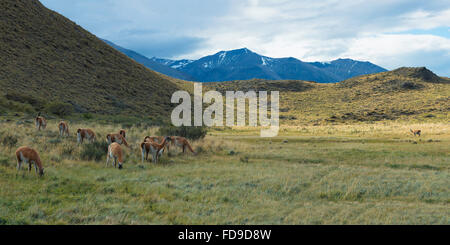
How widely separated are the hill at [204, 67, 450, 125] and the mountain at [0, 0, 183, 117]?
31508 mm

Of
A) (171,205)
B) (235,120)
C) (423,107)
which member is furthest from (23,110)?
(423,107)

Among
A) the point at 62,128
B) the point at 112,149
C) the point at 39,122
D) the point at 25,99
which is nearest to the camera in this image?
the point at 112,149

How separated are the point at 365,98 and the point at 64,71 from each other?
75827 millimetres

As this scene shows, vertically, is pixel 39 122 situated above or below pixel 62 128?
above

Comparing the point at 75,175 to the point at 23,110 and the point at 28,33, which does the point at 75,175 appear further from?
the point at 28,33

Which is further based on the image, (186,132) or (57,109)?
(57,109)

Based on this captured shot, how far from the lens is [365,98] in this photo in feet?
294

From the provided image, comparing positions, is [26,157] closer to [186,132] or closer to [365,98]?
[186,132]

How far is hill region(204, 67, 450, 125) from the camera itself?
68938 millimetres

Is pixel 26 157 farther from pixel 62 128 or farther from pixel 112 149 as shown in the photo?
pixel 62 128

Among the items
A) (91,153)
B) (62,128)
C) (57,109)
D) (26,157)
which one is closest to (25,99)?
(57,109)

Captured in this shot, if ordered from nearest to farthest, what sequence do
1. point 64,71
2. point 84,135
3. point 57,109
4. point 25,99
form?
point 84,135
point 57,109
point 25,99
point 64,71

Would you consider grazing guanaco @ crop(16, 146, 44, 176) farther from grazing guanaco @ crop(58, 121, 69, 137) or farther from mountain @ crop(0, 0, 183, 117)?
mountain @ crop(0, 0, 183, 117)

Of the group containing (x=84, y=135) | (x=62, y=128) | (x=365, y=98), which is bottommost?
(x=84, y=135)
